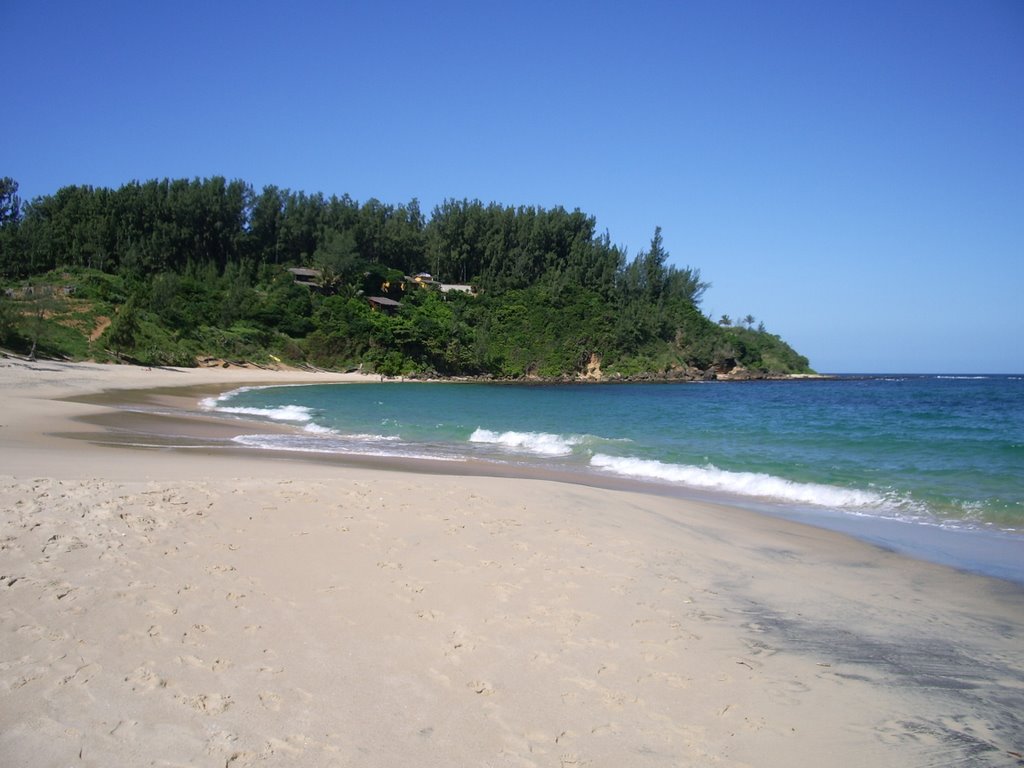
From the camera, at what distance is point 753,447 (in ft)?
57.0

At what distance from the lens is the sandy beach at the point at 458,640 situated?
10.9 feet

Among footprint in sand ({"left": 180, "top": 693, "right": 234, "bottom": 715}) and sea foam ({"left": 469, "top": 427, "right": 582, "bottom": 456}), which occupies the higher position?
footprint in sand ({"left": 180, "top": 693, "right": 234, "bottom": 715})

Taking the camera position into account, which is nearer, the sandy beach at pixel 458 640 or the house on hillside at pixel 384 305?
the sandy beach at pixel 458 640

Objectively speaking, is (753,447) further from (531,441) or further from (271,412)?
(271,412)

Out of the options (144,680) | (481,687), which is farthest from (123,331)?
(481,687)

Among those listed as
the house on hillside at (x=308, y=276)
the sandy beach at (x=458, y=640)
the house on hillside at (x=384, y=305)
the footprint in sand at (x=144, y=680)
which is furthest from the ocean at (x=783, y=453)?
the house on hillside at (x=308, y=276)

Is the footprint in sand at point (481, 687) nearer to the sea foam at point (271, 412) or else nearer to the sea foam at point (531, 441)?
the sea foam at point (531, 441)

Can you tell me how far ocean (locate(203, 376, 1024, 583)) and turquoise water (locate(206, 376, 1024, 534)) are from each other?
0.13ft

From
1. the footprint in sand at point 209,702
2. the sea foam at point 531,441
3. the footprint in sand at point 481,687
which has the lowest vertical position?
the sea foam at point 531,441

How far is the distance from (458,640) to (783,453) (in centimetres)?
1386

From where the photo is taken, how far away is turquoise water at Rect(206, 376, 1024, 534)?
11.6m

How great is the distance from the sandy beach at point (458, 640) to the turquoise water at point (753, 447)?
4.37 metres

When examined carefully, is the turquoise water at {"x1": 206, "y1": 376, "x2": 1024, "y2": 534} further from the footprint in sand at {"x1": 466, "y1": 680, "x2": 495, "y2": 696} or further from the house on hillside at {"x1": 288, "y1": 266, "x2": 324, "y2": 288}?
the house on hillside at {"x1": 288, "y1": 266, "x2": 324, "y2": 288}

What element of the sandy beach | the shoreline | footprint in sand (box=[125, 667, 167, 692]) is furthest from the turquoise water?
footprint in sand (box=[125, 667, 167, 692])
